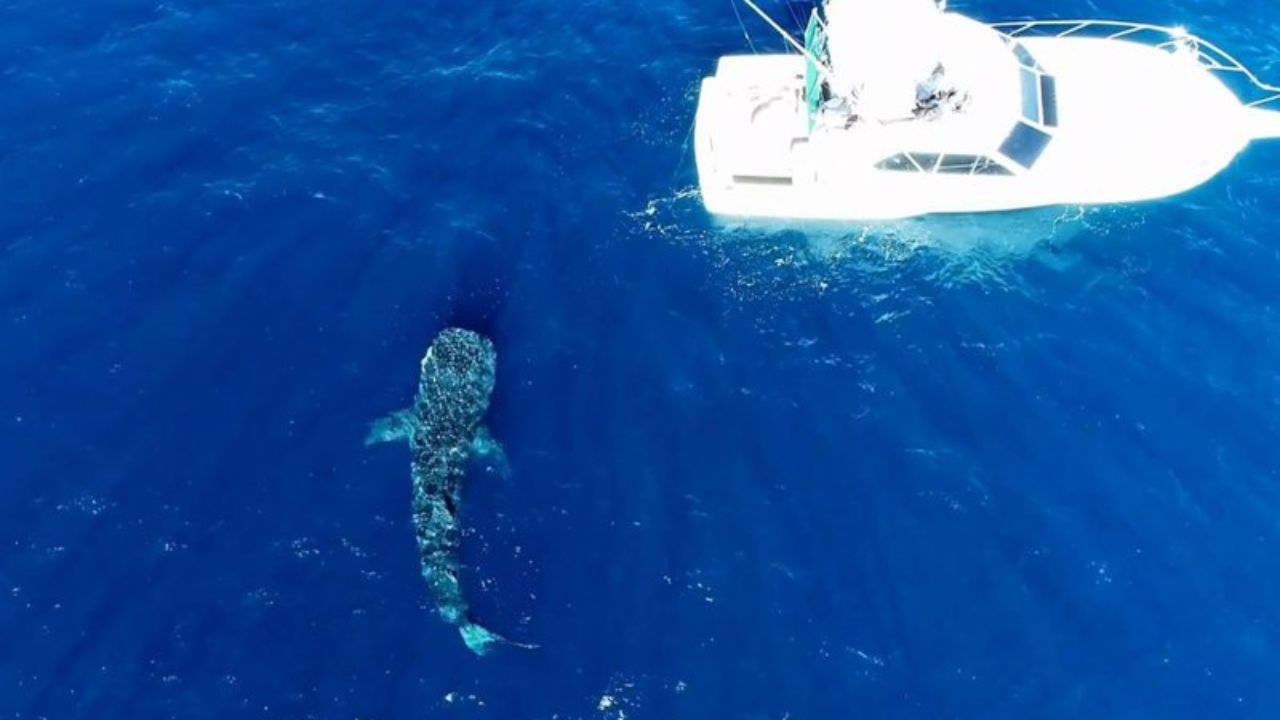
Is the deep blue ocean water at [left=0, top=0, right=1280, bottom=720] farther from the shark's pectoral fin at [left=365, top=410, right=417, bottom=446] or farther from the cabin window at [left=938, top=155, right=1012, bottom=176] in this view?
the cabin window at [left=938, top=155, right=1012, bottom=176]

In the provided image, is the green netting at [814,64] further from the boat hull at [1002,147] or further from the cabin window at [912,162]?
the cabin window at [912,162]

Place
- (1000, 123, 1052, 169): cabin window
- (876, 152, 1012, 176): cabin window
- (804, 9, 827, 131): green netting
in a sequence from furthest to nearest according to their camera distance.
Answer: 1. (804, 9, 827, 131): green netting
2. (876, 152, 1012, 176): cabin window
3. (1000, 123, 1052, 169): cabin window

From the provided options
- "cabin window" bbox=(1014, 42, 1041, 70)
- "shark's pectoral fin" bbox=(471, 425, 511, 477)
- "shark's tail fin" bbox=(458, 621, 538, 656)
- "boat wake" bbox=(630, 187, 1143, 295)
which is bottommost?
"shark's tail fin" bbox=(458, 621, 538, 656)

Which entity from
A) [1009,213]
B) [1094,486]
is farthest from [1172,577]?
[1009,213]

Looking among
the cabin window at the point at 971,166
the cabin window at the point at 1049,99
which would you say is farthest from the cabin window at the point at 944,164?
the cabin window at the point at 1049,99

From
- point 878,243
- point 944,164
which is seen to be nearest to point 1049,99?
point 944,164

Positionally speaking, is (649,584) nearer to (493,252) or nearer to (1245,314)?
(493,252)

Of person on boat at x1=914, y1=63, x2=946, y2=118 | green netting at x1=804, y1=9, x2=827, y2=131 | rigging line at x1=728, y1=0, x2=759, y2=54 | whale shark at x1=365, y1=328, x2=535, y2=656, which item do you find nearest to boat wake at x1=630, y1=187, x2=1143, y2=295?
person on boat at x1=914, y1=63, x2=946, y2=118
